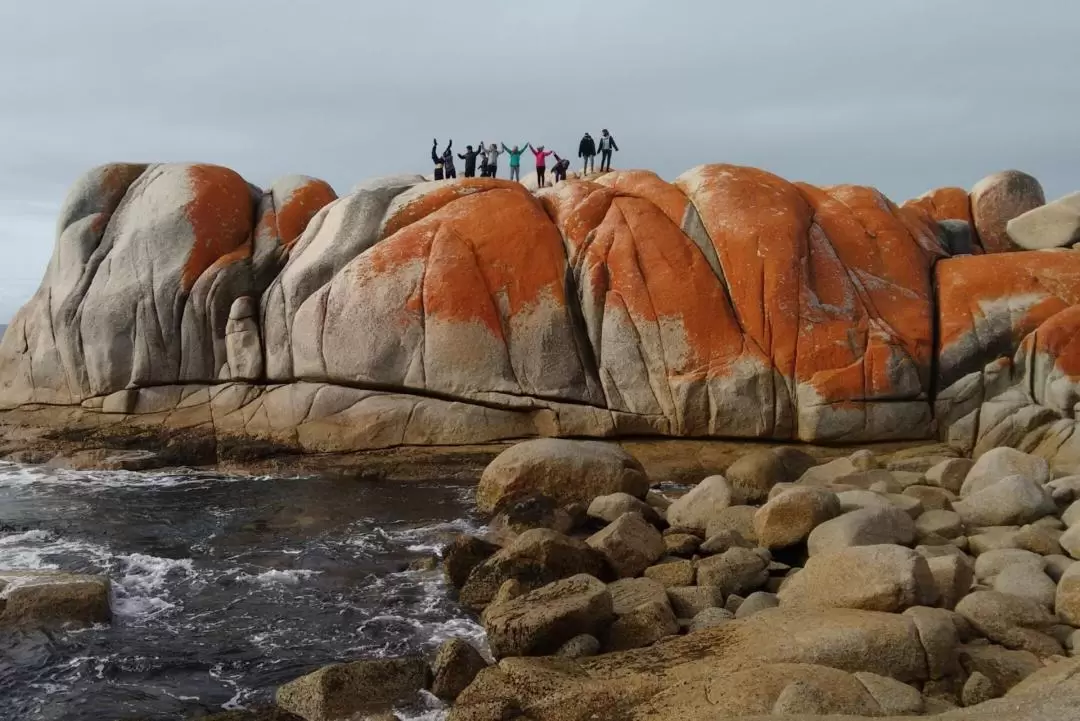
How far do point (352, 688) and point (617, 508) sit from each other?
6.84 metres

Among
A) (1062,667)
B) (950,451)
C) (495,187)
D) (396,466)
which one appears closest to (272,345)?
(396,466)

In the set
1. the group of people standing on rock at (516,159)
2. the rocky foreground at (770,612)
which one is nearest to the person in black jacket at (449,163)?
the group of people standing on rock at (516,159)

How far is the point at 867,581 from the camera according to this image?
379 inches

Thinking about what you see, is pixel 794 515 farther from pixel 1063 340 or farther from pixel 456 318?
pixel 456 318

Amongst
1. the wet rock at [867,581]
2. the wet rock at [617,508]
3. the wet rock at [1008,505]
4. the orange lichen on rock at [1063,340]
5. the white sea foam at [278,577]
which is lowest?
the white sea foam at [278,577]

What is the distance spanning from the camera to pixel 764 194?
22.3 m

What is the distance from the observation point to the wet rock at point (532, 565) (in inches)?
472

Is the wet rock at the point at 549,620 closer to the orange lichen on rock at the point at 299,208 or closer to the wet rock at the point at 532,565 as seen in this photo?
the wet rock at the point at 532,565

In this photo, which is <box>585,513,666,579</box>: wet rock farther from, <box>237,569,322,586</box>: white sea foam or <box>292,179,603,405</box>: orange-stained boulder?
<box>292,179,603,405</box>: orange-stained boulder

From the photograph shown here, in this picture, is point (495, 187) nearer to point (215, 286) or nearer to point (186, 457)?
point (215, 286)

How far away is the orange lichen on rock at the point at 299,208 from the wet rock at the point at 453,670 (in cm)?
1630

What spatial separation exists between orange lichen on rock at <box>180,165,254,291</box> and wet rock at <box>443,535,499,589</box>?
13.1 metres

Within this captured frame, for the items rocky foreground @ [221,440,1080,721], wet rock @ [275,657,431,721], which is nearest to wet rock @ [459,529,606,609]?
rocky foreground @ [221,440,1080,721]

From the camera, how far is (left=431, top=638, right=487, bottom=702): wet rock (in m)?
9.45
